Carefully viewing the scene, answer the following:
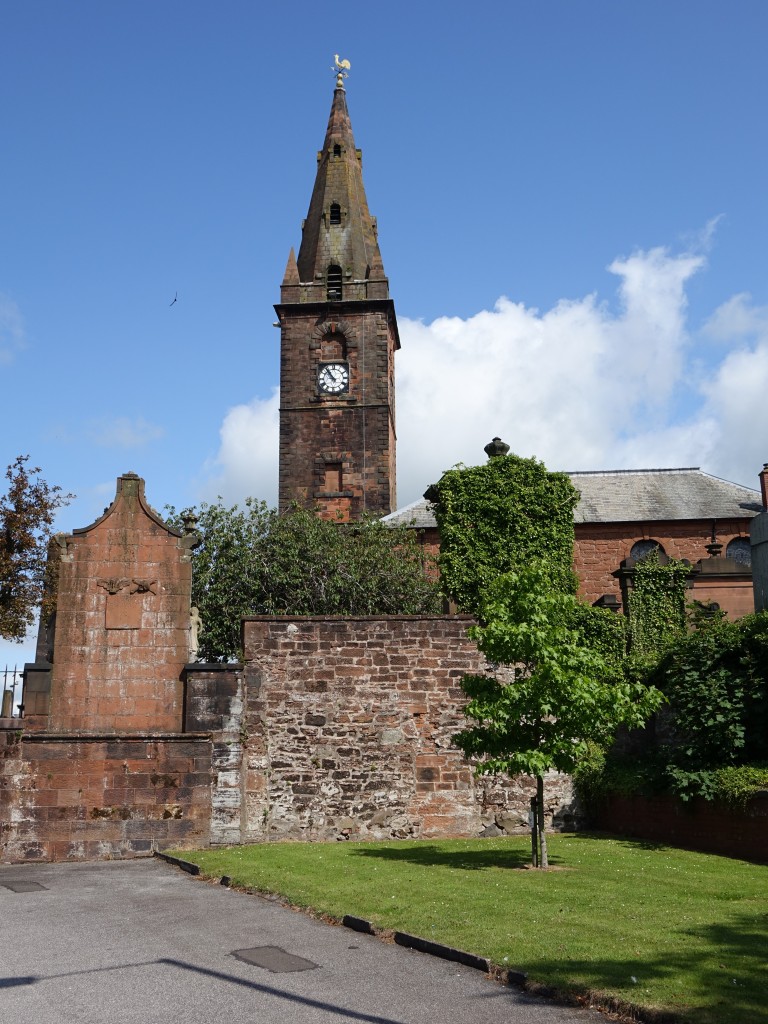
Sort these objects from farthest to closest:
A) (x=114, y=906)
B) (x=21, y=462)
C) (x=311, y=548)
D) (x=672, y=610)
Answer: (x=311, y=548)
(x=21, y=462)
(x=672, y=610)
(x=114, y=906)

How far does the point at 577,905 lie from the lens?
9.70 m

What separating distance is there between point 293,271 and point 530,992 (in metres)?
44.4

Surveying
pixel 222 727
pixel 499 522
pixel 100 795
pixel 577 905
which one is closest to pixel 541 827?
pixel 577 905

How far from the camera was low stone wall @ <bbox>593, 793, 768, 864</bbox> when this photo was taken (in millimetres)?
13594

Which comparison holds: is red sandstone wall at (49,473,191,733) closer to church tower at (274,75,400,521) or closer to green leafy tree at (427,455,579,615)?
green leafy tree at (427,455,579,615)

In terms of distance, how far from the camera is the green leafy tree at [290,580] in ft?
99.4

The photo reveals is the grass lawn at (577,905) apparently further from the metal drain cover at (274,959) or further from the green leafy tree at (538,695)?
the green leafy tree at (538,695)

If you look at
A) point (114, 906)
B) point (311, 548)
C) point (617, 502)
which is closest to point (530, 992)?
point (114, 906)

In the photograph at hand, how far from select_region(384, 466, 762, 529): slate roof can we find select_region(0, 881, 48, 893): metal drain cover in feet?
79.3

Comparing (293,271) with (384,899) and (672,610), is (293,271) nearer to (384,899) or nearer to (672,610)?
(672,610)

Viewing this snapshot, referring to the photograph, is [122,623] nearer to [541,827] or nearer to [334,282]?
[541,827]

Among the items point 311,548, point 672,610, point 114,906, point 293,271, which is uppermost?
point 293,271

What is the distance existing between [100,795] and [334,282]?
3557 cm

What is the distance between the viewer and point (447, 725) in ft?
59.1
